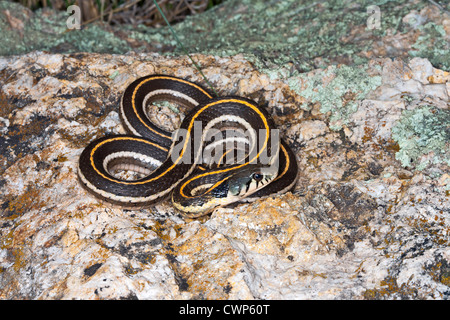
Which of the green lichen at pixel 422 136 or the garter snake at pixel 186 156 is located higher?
the garter snake at pixel 186 156

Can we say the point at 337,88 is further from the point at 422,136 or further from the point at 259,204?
the point at 259,204

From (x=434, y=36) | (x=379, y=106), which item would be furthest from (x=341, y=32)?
(x=379, y=106)

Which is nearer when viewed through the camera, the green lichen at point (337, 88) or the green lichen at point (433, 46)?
the green lichen at point (337, 88)

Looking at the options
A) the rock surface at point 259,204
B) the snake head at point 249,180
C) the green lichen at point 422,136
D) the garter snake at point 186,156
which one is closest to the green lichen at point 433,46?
the rock surface at point 259,204

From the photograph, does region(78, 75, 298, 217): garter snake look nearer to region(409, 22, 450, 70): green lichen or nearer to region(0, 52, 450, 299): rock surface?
region(0, 52, 450, 299): rock surface

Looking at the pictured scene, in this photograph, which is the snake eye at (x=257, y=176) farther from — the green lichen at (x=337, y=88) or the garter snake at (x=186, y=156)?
the green lichen at (x=337, y=88)

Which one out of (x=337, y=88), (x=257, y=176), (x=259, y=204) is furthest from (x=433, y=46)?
(x=259, y=204)
